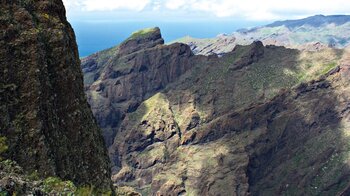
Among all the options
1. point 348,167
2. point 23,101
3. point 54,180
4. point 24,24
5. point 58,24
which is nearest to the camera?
point 54,180

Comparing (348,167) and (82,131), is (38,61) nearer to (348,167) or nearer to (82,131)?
(82,131)

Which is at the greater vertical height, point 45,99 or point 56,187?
point 45,99

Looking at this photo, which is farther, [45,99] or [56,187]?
[45,99]

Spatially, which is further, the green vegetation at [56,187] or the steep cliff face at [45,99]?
the steep cliff face at [45,99]

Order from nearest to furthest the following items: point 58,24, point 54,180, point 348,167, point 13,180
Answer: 1. point 13,180
2. point 54,180
3. point 58,24
4. point 348,167

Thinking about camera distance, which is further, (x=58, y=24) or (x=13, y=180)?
(x=58, y=24)

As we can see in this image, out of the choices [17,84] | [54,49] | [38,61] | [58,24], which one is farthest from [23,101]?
[58,24]

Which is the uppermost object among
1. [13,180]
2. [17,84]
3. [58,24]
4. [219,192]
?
[58,24]

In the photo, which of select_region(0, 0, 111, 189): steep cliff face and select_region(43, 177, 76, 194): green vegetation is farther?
select_region(0, 0, 111, 189): steep cliff face
